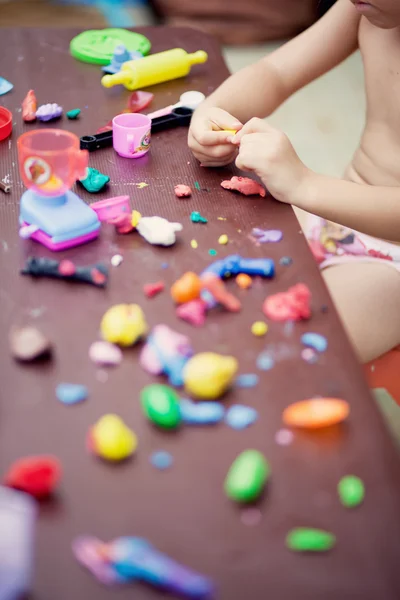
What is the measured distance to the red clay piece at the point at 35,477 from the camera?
486 millimetres

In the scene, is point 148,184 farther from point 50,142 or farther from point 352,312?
point 352,312

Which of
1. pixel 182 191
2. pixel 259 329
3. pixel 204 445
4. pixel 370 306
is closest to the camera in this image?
pixel 204 445

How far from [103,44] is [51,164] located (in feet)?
1.88

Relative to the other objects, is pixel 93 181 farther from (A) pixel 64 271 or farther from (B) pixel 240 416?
(B) pixel 240 416

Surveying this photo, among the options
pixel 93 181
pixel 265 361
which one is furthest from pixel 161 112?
pixel 265 361

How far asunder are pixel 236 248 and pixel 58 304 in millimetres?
225

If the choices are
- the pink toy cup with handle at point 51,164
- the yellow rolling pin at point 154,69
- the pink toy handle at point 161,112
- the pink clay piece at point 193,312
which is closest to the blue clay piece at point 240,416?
the pink clay piece at point 193,312

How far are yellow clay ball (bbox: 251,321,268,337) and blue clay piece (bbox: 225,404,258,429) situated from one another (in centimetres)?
10

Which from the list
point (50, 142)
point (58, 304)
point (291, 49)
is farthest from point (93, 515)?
point (291, 49)

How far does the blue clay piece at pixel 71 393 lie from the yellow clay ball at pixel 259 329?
18cm

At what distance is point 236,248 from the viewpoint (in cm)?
77

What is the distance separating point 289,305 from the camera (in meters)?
0.67

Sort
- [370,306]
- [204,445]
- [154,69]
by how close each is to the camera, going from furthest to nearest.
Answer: [154,69]
[370,306]
[204,445]

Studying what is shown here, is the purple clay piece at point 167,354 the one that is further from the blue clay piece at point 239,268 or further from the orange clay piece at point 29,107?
the orange clay piece at point 29,107
